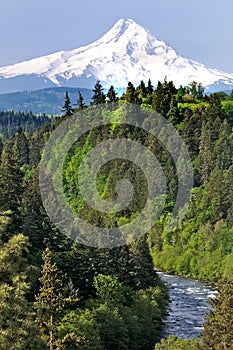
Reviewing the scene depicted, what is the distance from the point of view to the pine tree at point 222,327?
4939 cm

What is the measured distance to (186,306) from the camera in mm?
86625

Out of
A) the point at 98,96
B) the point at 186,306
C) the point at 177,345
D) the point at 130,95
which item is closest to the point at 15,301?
the point at 177,345

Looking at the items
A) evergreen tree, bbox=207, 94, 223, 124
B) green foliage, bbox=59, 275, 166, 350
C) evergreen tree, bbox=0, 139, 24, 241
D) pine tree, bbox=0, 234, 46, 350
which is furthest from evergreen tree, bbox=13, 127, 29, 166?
pine tree, bbox=0, 234, 46, 350

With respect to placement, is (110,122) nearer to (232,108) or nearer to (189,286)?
(232,108)

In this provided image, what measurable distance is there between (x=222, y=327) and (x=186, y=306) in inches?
1423

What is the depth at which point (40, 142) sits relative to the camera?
6521 inches

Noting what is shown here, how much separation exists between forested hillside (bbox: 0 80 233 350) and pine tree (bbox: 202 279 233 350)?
0.18 metres

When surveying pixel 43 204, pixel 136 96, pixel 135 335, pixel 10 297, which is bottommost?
pixel 135 335

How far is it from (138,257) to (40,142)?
87976 mm

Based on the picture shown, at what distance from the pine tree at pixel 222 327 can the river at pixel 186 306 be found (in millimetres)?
9187

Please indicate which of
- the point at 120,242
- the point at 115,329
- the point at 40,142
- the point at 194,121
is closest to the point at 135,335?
the point at 115,329

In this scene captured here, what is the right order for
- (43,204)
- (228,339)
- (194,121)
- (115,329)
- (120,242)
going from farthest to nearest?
(194,121), (43,204), (120,242), (115,329), (228,339)

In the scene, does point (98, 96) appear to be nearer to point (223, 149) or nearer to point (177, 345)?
point (223, 149)

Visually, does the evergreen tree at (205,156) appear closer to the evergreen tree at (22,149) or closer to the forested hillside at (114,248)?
the forested hillside at (114,248)
